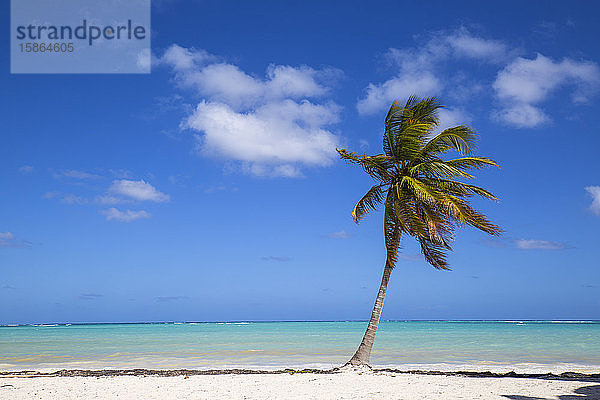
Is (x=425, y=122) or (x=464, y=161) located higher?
(x=425, y=122)

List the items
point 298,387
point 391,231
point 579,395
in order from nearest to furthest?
point 579,395 → point 298,387 → point 391,231

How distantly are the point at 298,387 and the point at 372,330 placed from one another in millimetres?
4198

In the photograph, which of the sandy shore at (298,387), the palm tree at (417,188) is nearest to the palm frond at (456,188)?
the palm tree at (417,188)

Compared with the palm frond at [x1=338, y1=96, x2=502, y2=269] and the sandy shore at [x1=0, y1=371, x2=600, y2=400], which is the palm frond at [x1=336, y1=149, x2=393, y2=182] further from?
the sandy shore at [x1=0, y1=371, x2=600, y2=400]

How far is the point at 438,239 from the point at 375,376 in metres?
4.08

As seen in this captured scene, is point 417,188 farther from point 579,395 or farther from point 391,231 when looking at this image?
point 579,395

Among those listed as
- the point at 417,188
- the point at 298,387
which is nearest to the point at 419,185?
the point at 417,188

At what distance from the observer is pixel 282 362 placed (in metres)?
19.7

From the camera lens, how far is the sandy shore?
33.5ft

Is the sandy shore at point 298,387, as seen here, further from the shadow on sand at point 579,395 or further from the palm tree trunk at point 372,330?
the palm tree trunk at point 372,330

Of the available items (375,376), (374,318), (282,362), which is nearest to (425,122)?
(374,318)

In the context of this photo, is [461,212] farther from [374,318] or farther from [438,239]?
[374,318]

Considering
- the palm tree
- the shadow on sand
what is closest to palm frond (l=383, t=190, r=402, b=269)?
the palm tree

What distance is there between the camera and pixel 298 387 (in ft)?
37.4
